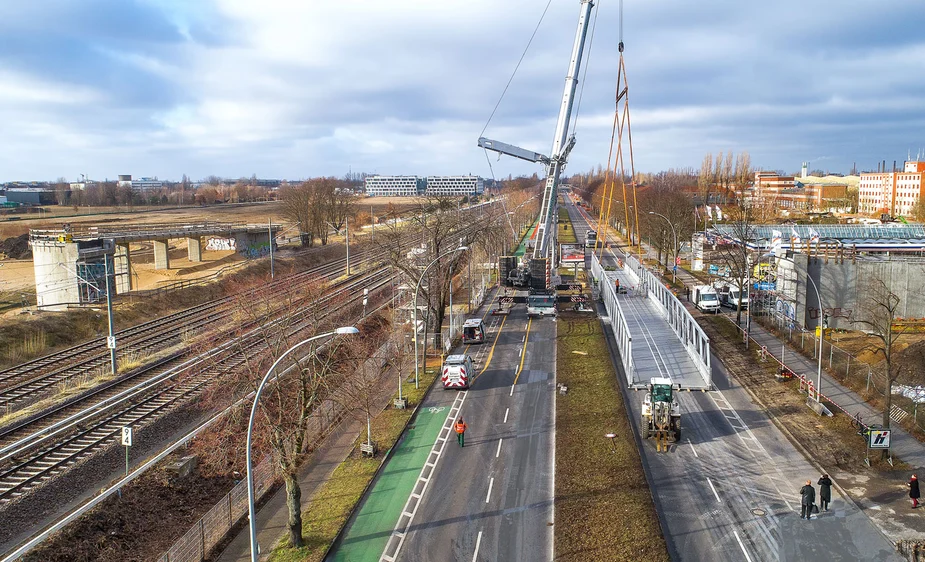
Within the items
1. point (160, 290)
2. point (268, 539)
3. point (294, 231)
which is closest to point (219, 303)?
point (160, 290)

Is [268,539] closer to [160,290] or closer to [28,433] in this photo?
[28,433]

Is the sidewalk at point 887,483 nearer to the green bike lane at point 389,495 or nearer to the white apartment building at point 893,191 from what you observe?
the green bike lane at point 389,495

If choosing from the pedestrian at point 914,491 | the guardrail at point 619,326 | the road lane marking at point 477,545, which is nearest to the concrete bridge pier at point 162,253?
the guardrail at point 619,326

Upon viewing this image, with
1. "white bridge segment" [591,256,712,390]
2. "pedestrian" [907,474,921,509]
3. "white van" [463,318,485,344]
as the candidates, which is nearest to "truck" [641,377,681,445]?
"white bridge segment" [591,256,712,390]

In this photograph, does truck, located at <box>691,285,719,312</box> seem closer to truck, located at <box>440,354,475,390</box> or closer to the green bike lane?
truck, located at <box>440,354,475,390</box>

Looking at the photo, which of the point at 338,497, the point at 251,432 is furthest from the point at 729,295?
the point at 251,432

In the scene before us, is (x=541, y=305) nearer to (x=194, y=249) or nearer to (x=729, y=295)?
(x=729, y=295)
